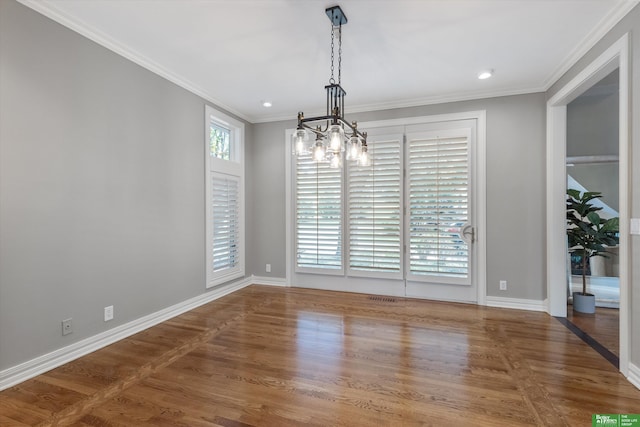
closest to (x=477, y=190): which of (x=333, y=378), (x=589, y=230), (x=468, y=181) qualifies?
(x=468, y=181)

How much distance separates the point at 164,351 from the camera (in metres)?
2.72

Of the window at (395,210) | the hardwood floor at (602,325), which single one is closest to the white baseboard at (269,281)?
the window at (395,210)

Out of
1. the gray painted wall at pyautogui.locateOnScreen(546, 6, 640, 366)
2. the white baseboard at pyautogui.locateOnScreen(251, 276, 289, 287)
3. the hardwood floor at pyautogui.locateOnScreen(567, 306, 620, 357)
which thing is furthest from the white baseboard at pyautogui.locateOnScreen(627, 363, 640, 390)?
the white baseboard at pyautogui.locateOnScreen(251, 276, 289, 287)

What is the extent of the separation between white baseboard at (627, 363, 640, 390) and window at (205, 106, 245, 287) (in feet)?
14.0

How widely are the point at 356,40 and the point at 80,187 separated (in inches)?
108

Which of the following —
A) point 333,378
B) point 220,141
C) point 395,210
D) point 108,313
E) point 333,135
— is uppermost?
point 220,141

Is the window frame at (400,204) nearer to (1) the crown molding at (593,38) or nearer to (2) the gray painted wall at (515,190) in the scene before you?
(2) the gray painted wall at (515,190)

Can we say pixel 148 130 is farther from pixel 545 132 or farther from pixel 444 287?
pixel 545 132

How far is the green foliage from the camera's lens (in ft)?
11.9

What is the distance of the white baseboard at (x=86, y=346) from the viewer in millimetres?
2209

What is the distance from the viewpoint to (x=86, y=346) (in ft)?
8.80

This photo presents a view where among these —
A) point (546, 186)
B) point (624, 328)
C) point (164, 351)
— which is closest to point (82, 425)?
point (164, 351)

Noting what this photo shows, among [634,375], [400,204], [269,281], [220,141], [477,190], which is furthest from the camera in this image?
[269,281]

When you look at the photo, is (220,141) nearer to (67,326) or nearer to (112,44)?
(112,44)
